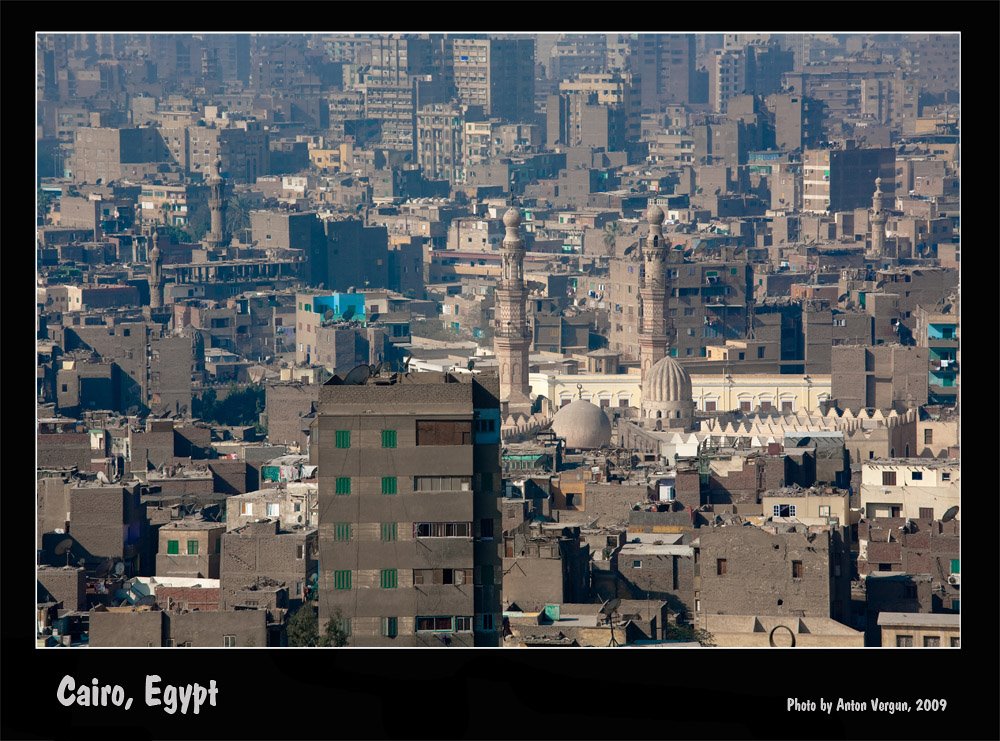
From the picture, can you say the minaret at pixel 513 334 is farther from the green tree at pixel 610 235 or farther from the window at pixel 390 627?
the green tree at pixel 610 235

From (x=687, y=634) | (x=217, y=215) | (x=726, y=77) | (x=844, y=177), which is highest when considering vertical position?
(x=726, y=77)

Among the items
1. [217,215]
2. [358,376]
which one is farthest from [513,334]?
[217,215]

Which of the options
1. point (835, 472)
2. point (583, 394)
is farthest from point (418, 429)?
point (583, 394)

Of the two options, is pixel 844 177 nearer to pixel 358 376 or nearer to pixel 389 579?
pixel 358 376

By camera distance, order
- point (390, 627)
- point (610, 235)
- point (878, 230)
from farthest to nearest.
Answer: point (610, 235)
point (878, 230)
point (390, 627)

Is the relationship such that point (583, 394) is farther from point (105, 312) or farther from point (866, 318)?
point (105, 312)

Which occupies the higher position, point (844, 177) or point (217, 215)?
point (844, 177)

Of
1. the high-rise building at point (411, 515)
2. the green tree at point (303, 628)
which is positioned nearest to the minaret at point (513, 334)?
the green tree at point (303, 628)
